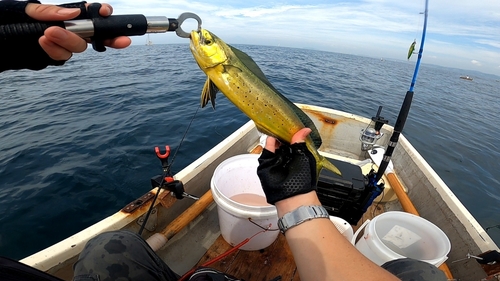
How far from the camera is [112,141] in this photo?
7758mm

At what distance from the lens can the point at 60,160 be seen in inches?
264

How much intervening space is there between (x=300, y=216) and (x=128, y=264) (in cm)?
150

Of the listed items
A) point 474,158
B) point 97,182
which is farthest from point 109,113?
point 474,158

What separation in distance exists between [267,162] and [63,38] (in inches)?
61.8

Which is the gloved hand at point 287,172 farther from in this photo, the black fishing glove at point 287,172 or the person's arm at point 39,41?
the person's arm at point 39,41

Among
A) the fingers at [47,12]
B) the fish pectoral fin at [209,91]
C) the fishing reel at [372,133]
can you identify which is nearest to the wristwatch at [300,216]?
the fish pectoral fin at [209,91]

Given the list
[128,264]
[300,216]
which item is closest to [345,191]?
[300,216]

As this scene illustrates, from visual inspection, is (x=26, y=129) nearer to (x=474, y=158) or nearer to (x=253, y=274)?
(x=253, y=274)

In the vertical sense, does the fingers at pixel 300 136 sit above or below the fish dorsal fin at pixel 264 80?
below

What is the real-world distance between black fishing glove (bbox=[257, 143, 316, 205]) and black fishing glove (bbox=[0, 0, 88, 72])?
62.9 inches

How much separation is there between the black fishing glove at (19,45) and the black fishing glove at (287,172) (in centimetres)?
160

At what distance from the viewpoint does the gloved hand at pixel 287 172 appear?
1.70m

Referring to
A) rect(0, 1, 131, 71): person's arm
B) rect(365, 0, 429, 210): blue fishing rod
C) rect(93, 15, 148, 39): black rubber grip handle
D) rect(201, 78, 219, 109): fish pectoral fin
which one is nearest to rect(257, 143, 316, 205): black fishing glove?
rect(201, 78, 219, 109): fish pectoral fin

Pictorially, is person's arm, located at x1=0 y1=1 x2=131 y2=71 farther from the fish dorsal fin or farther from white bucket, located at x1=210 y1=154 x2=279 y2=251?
white bucket, located at x1=210 y1=154 x2=279 y2=251
